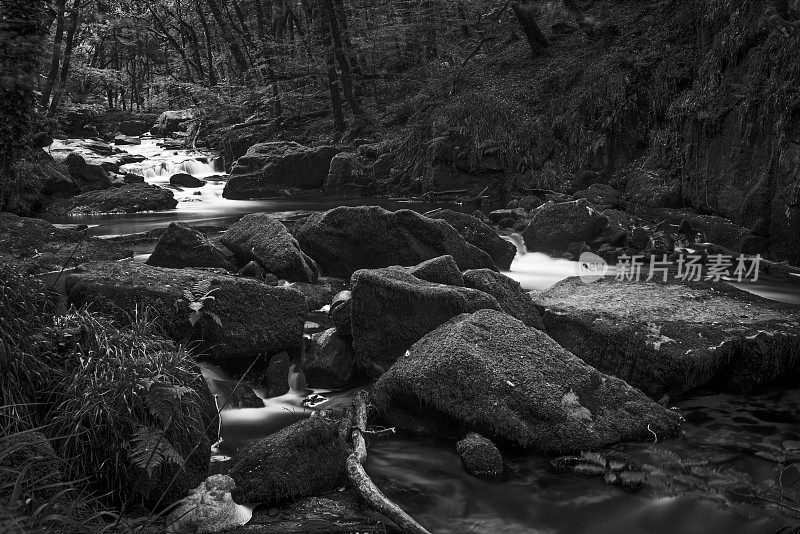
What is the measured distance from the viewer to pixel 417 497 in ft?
14.4

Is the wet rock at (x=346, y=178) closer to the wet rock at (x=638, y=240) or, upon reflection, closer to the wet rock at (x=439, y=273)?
the wet rock at (x=638, y=240)

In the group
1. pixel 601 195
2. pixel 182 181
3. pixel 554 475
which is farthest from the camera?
pixel 182 181

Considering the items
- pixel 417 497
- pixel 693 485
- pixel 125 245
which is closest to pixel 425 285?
pixel 417 497

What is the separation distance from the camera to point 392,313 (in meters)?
6.18

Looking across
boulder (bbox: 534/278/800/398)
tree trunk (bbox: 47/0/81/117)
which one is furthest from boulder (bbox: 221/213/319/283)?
tree trunk (bbox: 47/0/81/117)

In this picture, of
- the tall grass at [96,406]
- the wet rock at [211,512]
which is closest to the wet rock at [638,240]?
the tall grass at [96,406]

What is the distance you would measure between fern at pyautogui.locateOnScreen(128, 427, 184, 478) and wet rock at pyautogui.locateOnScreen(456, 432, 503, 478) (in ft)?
6.51

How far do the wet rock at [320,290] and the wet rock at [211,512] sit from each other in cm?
417

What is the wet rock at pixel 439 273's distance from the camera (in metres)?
7.09

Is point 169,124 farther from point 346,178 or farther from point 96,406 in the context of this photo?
point 96,406

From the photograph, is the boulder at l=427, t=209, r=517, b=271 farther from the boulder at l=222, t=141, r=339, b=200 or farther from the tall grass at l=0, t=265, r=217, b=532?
the boulder at l=222, t=141, r=339, b=200

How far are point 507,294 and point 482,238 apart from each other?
3759 mm

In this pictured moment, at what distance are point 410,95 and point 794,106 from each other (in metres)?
18.4

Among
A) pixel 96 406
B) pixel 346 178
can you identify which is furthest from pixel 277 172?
pixel 96 406
